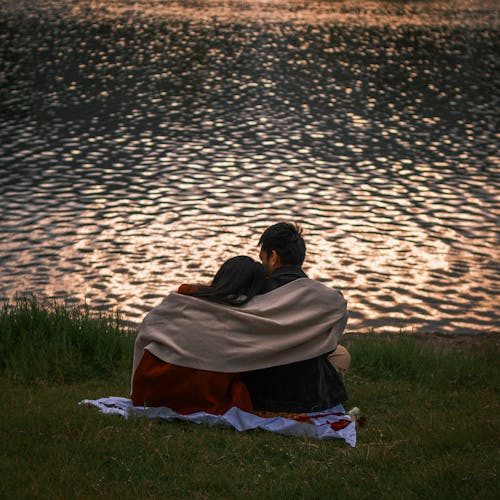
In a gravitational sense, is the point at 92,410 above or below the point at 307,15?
above

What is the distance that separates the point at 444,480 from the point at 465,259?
Answer: 9.71 m

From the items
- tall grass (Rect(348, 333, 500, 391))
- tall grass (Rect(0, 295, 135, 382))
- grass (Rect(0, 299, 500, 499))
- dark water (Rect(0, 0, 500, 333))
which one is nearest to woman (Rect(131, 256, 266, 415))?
grass (Rect(0, 299, 500, 499))

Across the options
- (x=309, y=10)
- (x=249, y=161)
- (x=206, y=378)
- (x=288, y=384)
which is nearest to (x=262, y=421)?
(x=288, y=384)

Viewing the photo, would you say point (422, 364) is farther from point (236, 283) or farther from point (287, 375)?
point (236, 283)

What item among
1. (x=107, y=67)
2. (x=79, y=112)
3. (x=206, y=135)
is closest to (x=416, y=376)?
Answer: (x=206, y=135)

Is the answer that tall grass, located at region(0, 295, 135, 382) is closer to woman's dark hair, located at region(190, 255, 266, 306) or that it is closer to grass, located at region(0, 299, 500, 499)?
grass, located at region(0, 299, 500, 499)

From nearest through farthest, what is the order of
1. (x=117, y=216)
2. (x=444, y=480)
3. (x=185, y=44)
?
1. (x=444, y=480)
2. (x=117, y=216)
3. (x=185, y=44)

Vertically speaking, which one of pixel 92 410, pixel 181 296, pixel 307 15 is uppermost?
pixel 181 296

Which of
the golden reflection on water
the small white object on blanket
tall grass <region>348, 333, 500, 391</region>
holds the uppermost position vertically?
the small white object on blanket

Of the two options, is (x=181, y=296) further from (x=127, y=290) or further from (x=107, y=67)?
(x=107, y=67)

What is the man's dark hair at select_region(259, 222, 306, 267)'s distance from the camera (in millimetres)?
5965

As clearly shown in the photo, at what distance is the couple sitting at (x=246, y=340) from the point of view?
5.79 meters

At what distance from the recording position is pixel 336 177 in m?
18.7

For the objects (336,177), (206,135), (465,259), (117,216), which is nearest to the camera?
(465,259)
